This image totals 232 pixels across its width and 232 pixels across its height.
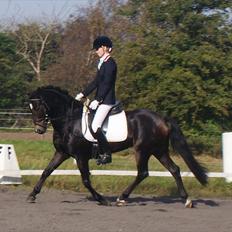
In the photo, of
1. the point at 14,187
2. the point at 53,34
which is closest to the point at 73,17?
the point at 53,34

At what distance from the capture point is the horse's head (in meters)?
12.0

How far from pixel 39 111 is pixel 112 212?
231cm

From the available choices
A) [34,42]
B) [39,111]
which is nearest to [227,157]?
[39,111]

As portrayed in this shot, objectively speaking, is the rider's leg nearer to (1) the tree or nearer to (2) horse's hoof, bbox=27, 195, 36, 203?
(2) horse's hoof, bbox=27, 195, 36, 203

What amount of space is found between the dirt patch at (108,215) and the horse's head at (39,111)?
1.33 meters

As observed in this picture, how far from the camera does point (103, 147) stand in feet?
38.7

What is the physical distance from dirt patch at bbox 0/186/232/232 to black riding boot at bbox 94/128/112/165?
0.81 meters

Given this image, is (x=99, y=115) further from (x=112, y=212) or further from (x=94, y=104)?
(x=112, y=212)

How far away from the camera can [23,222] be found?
31.9 ft

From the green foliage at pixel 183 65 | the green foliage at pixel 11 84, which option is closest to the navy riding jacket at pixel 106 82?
the green foliage at pixel 183 65

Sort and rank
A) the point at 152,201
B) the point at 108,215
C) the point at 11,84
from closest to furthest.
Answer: the point at 108,215, the point at 152,201, the point at 11,84

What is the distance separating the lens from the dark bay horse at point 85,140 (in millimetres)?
11969

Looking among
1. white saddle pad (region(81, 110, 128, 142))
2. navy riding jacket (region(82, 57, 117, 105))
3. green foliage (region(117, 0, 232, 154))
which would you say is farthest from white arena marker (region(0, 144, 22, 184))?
green foliage (region(117, 0, 232, 154))

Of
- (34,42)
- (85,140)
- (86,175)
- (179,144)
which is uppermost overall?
(34,42)
